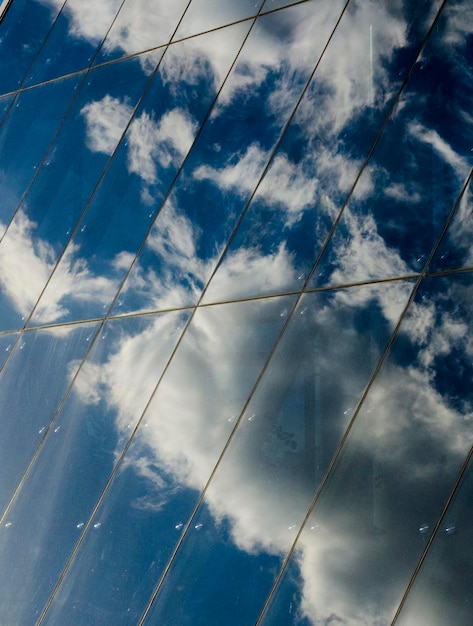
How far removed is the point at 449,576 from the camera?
629 centimetres

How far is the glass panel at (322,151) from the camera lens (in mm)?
8805

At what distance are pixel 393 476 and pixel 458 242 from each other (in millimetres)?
2022

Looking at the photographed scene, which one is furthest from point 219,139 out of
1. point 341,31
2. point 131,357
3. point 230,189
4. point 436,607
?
point 436,607

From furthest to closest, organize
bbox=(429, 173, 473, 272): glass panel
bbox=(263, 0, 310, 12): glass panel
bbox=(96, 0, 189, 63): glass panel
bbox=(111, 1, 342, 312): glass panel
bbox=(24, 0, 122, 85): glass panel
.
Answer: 1. bbox=(24, 0, 122, 85): glass panel
2. bbox=(96, 0, 189, 63): glass panel
3. bbox=(263, 0, 310, 12): glass panel
4. bbox=(111, 1, 342, 312): glass panel
5. bbox=(429, 173, 473, 272): glass panel

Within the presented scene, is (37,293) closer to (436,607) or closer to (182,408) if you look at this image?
(182,408)

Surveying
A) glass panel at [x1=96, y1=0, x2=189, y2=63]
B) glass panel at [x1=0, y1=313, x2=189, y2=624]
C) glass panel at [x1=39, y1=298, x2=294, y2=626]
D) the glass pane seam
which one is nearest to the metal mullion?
glass panel at [x1=39, y1=298, x2=294, y2=626]

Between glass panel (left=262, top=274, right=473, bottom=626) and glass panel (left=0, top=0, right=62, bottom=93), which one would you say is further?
glass panel (left=0, top=0, right=62, bottom=93)

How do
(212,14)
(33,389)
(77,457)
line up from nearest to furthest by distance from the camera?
(77,457)
(33,389)
(212,14)

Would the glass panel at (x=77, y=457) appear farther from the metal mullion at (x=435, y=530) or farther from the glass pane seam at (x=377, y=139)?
the metal mullion at (x=435, y=530)

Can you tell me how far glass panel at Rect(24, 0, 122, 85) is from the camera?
46.5 ft

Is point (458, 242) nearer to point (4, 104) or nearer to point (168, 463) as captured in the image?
point (168, 463)

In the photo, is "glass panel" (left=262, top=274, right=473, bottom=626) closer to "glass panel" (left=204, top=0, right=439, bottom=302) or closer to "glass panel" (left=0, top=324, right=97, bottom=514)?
"glass panel" (left=204, top=0, right=439, bottom=302)

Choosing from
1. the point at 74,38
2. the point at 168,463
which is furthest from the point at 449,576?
the point at 74,38

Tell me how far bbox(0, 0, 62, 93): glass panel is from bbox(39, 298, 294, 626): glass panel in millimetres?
8284
